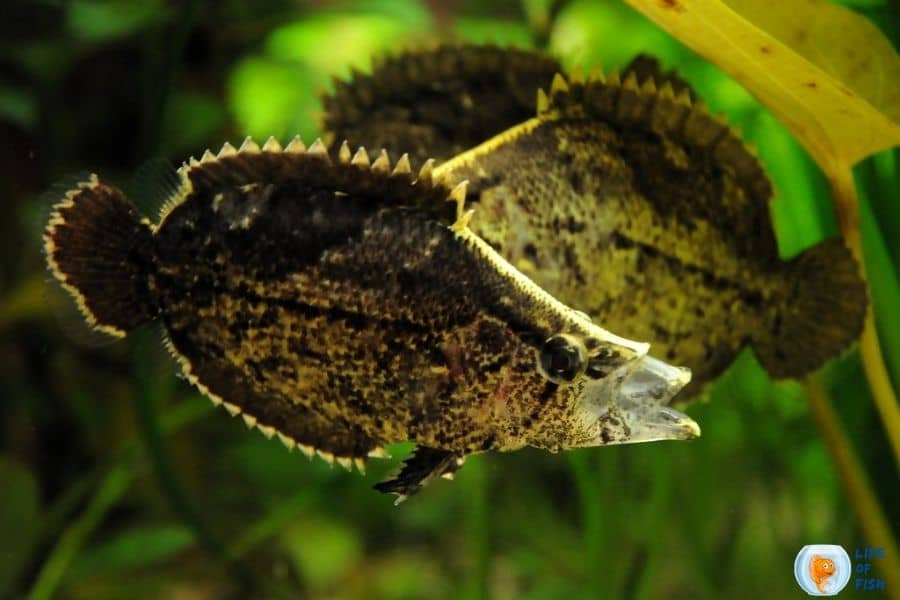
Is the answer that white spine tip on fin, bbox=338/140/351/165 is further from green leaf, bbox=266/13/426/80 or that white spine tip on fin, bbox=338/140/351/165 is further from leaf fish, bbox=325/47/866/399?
green leaf, bbox=266/13/426/80

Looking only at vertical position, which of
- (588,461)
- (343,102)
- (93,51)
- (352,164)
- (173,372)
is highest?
(93,51)

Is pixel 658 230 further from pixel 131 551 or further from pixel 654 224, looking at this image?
pixel 131 551

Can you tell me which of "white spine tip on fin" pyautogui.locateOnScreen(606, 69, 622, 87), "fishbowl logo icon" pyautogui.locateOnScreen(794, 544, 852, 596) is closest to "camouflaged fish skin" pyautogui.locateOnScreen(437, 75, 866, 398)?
"white spine tip on fin" pyautogui.locateOnScreen(606, 69, 622, 87)

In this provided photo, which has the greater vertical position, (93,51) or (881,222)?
(93,51)

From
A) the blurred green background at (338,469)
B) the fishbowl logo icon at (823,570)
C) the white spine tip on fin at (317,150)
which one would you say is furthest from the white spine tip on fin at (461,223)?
the fishbowl logo icon at (823,570)

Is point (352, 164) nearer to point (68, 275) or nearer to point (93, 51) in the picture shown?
point (68, 275)

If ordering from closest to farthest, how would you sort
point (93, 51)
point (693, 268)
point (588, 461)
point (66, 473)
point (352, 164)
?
point (352, 164), point (693, 268), point (588, 461), point (66, 473), point (93, 51)

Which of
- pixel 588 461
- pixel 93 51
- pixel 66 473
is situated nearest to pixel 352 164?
pixel 588 461

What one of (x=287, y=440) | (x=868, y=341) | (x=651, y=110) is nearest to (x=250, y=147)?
(x=287, y=440)
